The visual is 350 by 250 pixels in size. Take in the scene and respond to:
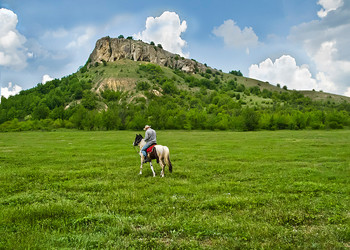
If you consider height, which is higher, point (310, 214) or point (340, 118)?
point (340, 118)

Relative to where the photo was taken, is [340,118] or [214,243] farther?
[340,118]

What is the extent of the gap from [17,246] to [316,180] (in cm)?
1640

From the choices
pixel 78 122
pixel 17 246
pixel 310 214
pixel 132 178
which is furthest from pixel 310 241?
pixel 78 122

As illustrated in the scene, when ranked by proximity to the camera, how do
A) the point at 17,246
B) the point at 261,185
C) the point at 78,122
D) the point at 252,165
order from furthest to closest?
the point at 78,122 < the point at 252,165 < the point at 261,185 < the point at 17,246

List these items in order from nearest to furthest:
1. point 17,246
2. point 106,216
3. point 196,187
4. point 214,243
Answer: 1. point 17,246
2. point 214,243
3. point 106,216
4. point 196,187

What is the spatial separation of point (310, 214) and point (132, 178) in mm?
10777

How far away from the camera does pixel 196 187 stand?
13.2 m

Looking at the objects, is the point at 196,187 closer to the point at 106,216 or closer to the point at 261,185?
the point at 261,185

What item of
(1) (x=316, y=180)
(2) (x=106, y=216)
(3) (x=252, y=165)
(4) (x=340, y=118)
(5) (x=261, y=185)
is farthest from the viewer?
(4) (x=340, y=118)

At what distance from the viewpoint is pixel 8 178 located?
15.9 metres

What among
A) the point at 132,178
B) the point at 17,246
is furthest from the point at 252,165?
the point at 17,246

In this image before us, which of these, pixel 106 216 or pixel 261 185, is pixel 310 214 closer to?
pixel 261 185

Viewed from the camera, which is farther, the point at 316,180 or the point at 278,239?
the point at 316,180

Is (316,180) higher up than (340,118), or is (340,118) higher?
(340,118)
